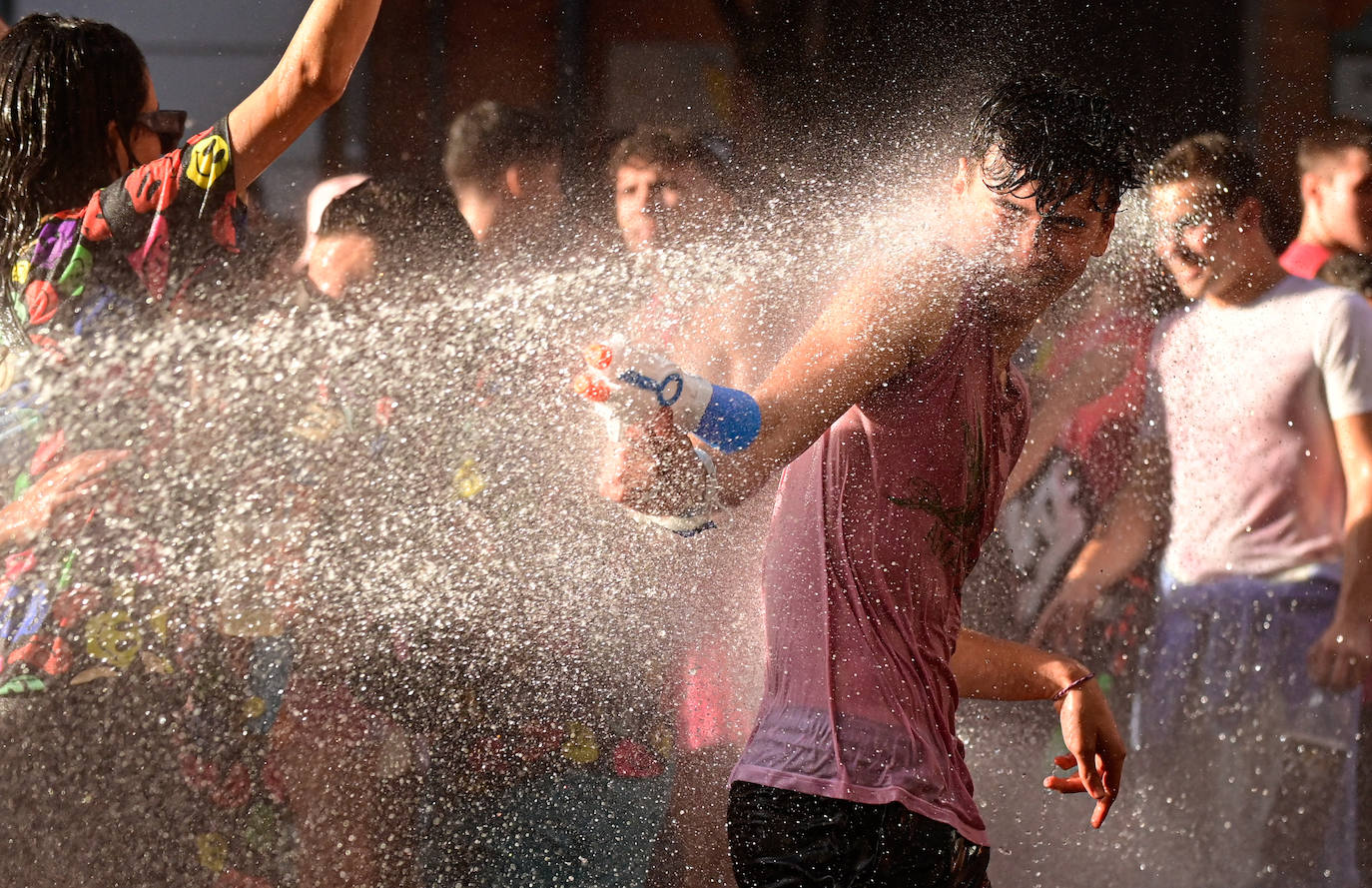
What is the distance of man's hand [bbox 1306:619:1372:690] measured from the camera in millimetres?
2432

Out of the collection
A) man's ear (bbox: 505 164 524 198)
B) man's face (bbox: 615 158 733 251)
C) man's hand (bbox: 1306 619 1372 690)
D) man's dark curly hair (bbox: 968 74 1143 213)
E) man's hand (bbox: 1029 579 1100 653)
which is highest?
man's dark curly hair (bbox: 968 74 1143 213)

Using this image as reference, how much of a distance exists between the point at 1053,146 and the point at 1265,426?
140cm

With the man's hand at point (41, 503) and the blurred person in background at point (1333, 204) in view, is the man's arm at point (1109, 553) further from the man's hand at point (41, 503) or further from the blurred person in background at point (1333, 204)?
the man's hand at point (41, 503)

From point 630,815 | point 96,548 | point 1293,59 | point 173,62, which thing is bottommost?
point 630,815

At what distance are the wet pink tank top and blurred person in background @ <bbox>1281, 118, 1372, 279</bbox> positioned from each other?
1.81 meters

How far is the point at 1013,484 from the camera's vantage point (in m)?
2.91

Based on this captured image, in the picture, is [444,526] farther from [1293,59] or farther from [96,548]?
[1293,59]

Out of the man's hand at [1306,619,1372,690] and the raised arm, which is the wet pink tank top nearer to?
the raised arm

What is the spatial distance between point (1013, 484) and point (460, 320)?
133 cm

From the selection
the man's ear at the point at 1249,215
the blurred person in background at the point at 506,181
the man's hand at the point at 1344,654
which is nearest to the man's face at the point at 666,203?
the blurred person in background at the point at 506,181

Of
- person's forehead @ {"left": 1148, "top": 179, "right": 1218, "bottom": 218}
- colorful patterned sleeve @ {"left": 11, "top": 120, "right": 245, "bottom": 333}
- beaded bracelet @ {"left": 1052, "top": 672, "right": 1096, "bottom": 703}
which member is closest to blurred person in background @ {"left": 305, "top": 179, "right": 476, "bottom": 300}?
colorful patterned sleeve @ {"left": 11, "top": 120, "right": 245, "bottom": 333}

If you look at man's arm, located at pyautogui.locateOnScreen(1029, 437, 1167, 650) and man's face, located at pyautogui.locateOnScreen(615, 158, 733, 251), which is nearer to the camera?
man's face, located at pyautogui.locateOnScreen(615, 158, 733, 251)

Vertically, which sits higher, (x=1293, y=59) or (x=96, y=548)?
(x=1293, y=59)

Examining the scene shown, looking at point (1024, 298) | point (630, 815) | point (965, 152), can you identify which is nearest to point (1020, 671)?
point (1024, 298)
